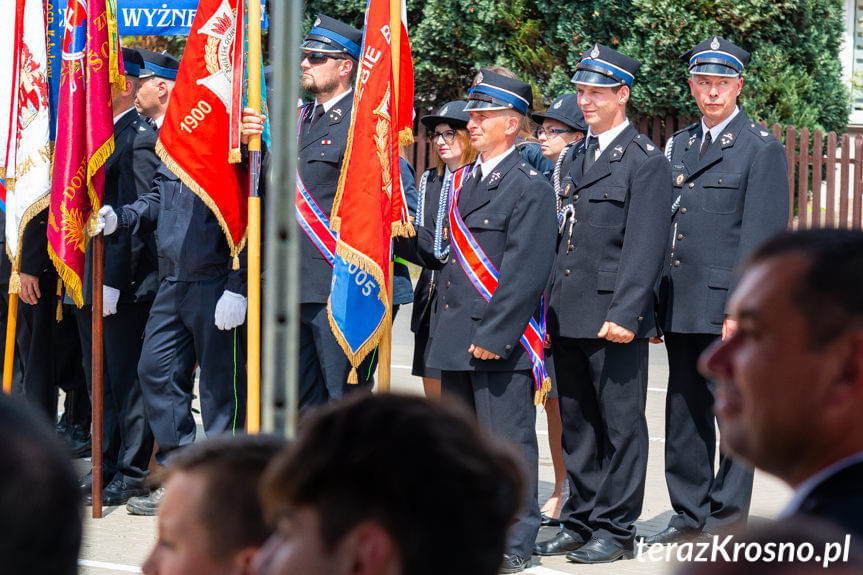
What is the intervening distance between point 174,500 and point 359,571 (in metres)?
0.60

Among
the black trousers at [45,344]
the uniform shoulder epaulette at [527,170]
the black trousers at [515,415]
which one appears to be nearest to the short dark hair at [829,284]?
the black trousers at [515,415]

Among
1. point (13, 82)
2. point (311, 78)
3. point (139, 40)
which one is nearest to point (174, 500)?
point (311, 78)

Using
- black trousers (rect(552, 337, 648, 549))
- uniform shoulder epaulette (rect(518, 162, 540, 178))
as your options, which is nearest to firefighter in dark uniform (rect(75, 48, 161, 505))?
uniform shoulder epaulette (rect(518, 162, 540, 178))

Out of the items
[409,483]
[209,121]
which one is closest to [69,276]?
[209,121]

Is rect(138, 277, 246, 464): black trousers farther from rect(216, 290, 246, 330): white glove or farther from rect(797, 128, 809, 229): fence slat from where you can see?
rect(797, 128, 809, 229): fence slat

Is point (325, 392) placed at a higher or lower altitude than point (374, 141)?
lower

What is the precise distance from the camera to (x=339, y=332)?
5312 mm

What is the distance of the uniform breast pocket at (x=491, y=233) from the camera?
17.3 ft

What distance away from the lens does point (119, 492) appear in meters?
6.29

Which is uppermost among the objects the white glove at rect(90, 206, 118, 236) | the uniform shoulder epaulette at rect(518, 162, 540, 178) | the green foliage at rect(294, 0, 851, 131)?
the green foliage at rect(294, 0, 851, 131)

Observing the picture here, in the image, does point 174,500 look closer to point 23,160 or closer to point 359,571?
point 359,571

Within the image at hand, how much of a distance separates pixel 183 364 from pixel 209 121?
120 centimetres

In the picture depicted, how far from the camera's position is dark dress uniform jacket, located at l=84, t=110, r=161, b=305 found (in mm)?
6316

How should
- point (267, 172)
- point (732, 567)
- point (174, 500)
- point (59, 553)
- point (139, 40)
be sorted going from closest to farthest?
point (732, 567) → point (59, 553) → point (174, 500) → point (267, 172) → point (139, 40)
